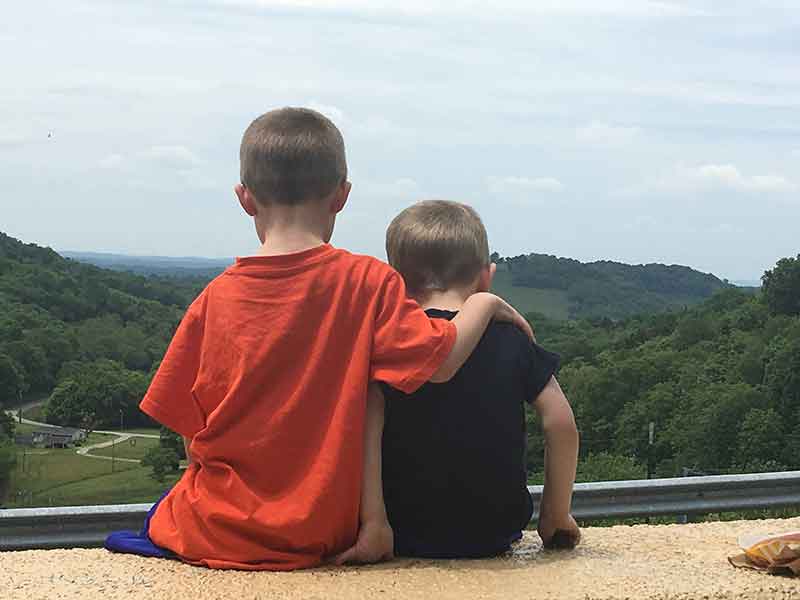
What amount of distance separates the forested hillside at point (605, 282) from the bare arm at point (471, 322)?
93936mm

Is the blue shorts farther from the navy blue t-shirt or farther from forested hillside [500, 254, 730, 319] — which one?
forested hillside [500, 254, 730, 319]

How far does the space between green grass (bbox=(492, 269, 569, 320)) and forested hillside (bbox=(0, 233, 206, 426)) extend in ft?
146

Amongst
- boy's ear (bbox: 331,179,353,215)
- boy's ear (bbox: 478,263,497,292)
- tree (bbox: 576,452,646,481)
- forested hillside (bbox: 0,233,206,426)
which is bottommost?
tree (bbox: 576,452,646,481)

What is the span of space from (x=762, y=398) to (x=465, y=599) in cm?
3627

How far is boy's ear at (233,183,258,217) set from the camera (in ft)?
9.89

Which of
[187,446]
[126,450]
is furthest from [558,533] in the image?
[126,450]

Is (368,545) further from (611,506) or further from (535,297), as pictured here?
(535,297)

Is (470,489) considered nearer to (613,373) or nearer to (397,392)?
(397,392)

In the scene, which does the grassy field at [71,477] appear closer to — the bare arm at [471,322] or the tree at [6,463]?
the tree at [6,463]

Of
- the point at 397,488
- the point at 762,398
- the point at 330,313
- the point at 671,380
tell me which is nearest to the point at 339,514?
the point at 397,488

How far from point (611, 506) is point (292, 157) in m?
2.17

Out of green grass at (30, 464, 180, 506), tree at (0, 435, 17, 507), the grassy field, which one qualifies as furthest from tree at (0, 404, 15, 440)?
green grass at (30, 464, 180, 506)

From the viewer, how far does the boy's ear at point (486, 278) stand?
3.18 meters

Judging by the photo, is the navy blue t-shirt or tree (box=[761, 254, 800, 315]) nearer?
the navy blue t-shirt
